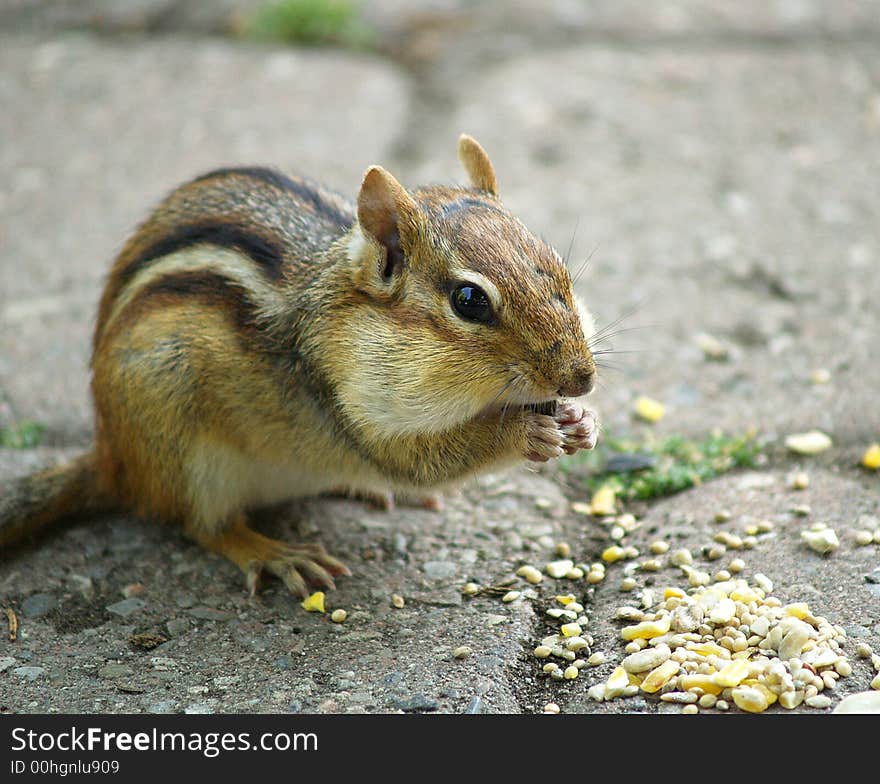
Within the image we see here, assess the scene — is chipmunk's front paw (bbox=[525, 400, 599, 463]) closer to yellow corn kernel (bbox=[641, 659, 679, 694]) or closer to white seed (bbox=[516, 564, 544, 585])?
white seed (bbox=[516, 564, 544, 585])

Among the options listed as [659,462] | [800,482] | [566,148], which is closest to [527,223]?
[566,148]

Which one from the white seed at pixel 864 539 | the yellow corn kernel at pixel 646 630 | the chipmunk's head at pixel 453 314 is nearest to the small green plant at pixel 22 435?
the chipmunk's head at pixel 453 314

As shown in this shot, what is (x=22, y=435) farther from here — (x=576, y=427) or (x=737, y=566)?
(x=737, y=566)

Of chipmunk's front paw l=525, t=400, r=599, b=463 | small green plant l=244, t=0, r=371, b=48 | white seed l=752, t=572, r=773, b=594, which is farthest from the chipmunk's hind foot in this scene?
small green plant l=244, t=0, r=371, b=48

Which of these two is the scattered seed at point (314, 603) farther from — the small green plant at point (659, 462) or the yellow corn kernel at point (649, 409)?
the yellow corn kernel at point (649, 409)

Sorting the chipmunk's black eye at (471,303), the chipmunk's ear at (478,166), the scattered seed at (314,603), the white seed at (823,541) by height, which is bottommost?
the scattered seed at (314,603)

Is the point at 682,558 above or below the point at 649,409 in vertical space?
below

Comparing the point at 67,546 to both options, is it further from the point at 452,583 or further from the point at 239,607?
the point at 452,583

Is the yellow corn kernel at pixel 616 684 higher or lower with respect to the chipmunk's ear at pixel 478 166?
lower
